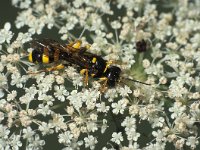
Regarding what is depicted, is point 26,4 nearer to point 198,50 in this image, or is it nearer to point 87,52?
point 87,52

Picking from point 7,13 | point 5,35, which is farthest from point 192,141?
point 7,13

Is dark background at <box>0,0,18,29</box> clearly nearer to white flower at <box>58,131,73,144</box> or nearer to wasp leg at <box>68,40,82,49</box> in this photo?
wasp leg at <box>68,40,82,49</box>

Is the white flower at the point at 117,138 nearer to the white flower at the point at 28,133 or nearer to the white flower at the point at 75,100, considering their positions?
the white flower at the point at 75,100

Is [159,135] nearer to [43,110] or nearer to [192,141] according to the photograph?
[192,141]

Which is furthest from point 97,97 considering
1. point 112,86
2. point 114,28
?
point 114,28

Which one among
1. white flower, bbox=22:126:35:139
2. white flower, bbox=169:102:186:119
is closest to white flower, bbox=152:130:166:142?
white flower, bbox=169:102:186:119
